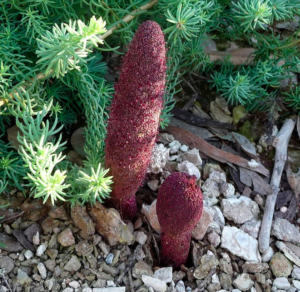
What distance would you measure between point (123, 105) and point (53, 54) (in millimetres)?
257

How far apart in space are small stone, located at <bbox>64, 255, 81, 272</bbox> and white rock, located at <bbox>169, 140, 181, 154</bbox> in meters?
0.65

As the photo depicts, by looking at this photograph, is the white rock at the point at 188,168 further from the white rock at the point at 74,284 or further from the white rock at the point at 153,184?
the white rock at the point at 74,284

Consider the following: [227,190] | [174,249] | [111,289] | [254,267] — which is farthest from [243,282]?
[111,289]

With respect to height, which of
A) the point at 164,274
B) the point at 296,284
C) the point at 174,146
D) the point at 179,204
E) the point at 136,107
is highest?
the point at 136,107

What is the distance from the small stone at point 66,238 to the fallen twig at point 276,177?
28.8 inches

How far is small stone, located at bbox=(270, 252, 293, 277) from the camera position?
1736mm

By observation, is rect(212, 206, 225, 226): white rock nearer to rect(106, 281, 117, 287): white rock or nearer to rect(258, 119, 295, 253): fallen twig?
rect(258, 119, 295, 253): fallen twig

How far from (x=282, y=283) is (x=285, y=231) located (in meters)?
0.24

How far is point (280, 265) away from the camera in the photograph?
175cm

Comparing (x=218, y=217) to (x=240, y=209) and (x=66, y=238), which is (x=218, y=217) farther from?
(x=66, y=238)

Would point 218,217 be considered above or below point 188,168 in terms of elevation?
below

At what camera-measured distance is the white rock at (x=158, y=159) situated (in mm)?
1878

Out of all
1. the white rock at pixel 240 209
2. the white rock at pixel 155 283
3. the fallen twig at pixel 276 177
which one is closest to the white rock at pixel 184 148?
the white rock at pixel 240 209

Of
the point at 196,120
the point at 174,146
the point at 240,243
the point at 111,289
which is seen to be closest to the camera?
the point at 111,289
